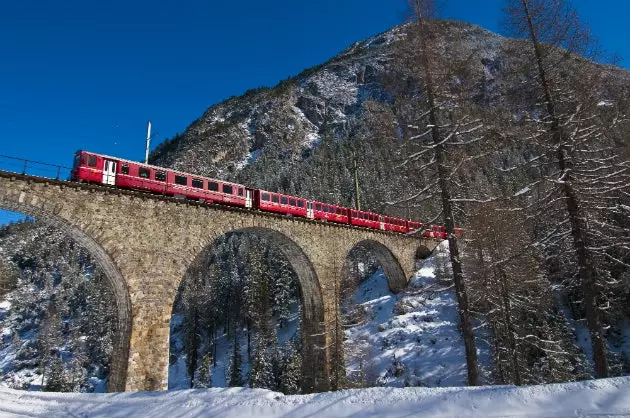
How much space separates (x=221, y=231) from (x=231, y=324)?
41689 millimetres

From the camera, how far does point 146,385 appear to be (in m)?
15.1

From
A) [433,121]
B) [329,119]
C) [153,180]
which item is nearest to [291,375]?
Result: [153,180]

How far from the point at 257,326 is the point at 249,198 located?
28167 mm

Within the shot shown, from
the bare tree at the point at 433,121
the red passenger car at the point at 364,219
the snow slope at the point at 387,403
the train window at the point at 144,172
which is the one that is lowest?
the snow slope at the point at 387,403

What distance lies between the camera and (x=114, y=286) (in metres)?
16.2

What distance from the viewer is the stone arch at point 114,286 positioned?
47.2 ft

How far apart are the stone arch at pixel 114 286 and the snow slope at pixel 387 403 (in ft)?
24.4

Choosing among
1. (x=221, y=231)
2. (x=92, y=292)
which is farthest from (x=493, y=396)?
(x=92, y=292)

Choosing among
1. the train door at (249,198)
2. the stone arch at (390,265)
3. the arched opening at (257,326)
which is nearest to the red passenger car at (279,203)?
the train door at (249,198)

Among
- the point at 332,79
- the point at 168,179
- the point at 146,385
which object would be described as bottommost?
the point at 146,385

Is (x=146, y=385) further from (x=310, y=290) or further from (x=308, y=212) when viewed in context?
(x=308, y=212)

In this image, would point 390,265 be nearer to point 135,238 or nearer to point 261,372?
point 261,372

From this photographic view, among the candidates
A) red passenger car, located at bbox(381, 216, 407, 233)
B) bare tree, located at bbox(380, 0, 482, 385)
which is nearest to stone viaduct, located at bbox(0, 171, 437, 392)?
bare tree, located at bbox(380, 0, 482, 385)

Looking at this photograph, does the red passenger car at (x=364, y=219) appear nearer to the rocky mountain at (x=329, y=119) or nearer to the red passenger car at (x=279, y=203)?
the rocky mountain at (x=329, y=119)
